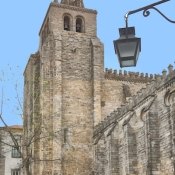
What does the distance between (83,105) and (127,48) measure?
32087 mm

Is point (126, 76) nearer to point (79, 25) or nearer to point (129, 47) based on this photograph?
point (79, 25)

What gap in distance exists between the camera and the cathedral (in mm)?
30359

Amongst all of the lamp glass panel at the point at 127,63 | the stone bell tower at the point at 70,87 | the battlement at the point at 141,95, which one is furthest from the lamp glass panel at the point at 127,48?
the stone bell tower at the point at 70,87

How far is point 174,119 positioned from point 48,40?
18173 millimetres

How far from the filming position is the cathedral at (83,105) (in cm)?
3036

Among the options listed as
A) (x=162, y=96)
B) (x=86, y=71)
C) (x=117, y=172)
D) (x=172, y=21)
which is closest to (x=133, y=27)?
(x=172, y=21)

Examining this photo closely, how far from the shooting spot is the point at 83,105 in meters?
39.1

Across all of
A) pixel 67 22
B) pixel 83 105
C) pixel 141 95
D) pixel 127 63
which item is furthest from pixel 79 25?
pixel 127 63

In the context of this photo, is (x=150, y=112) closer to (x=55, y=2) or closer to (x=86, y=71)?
(x=86, y=71)

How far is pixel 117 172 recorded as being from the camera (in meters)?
33.5

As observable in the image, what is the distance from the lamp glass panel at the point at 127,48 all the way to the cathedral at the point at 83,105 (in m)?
21.0

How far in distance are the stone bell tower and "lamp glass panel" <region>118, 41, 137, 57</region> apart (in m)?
28.9

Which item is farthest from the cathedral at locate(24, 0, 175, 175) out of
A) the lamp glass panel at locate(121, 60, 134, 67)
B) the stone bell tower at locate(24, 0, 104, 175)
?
the lamp glass panel at locate(121, 60, 134, 67)

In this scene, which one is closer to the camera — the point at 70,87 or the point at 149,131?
the point at 149,131
